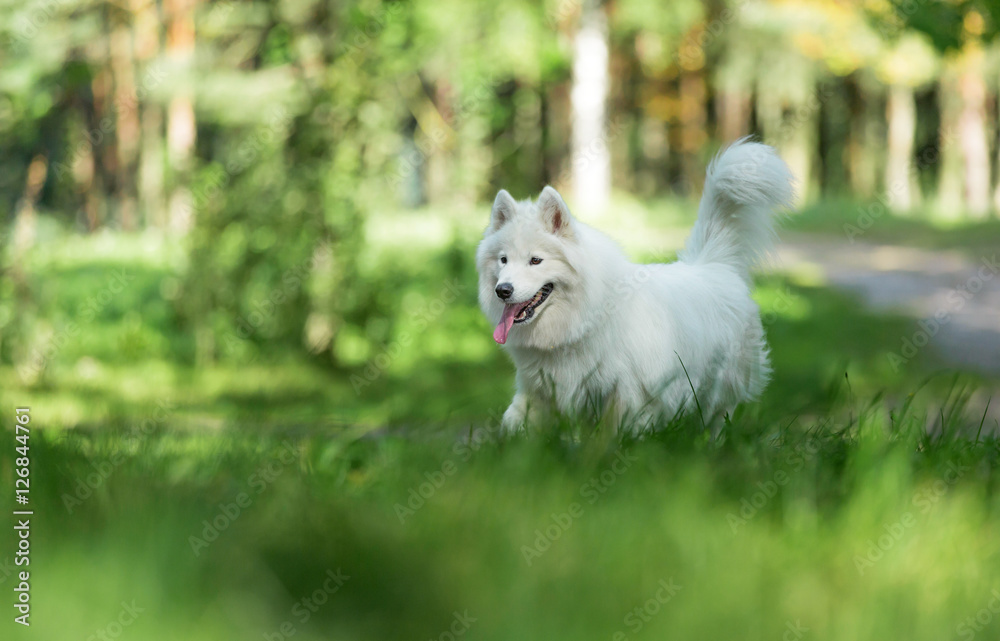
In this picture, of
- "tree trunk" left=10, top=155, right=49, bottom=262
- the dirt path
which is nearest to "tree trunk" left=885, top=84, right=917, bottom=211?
the dirt path

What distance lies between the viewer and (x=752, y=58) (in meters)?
27.6

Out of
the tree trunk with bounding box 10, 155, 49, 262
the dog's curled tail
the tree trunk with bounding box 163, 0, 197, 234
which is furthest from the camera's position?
the tree trunk with bounding box 163, 0, 197, 234

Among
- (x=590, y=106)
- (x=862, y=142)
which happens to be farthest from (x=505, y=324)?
(x=862, y=142)

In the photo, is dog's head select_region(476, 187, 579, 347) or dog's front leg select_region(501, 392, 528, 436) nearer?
dog's front leg select_region(501, 392, 528, 436)

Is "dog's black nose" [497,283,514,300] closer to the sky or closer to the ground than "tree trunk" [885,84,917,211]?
closer to the sky

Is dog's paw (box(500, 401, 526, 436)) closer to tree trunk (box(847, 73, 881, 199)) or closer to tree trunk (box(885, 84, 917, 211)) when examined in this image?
tree trunk (box(885, 84, 917, 211))

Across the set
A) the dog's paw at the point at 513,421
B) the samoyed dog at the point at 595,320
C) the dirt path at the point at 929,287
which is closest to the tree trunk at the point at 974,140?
the dirt path at the point at 929,287

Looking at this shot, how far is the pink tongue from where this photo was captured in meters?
4.36

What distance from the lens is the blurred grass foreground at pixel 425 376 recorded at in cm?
231

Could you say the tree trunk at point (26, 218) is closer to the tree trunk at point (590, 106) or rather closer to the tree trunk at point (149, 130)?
the tree trunk at point (590, 106)

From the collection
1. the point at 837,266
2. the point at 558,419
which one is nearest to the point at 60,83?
the point at 837,266

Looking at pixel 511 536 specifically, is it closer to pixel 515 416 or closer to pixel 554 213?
pixel 515 416

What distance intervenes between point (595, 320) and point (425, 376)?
16.7 feet

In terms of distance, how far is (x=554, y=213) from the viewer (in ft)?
14.7
